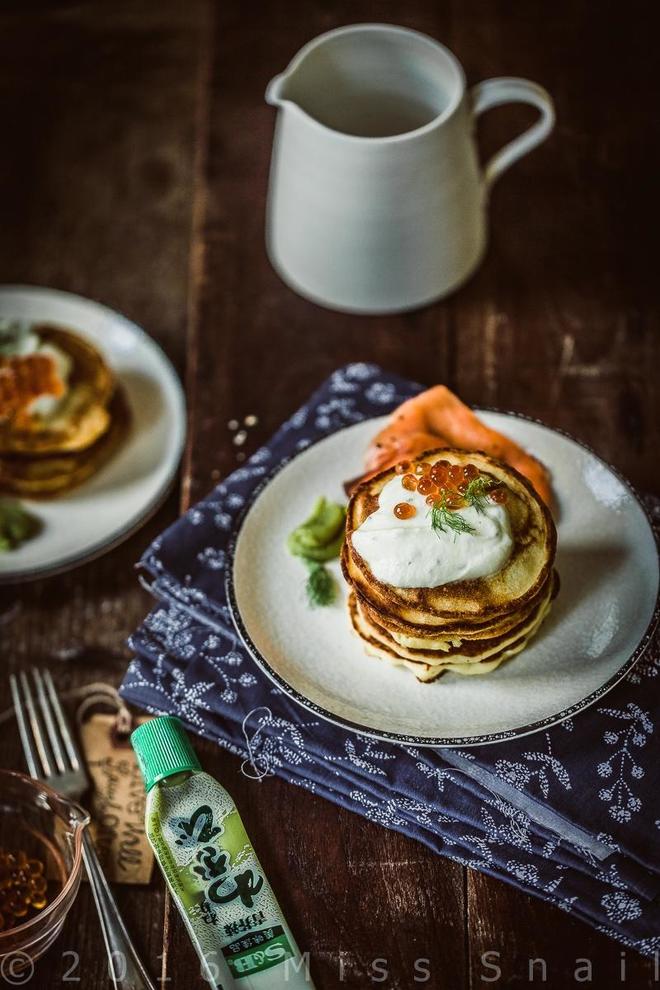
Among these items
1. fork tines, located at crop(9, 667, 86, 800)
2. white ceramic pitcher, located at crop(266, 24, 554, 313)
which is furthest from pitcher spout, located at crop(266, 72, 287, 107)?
fork tines, located at crop(9, 667, 86, 800)

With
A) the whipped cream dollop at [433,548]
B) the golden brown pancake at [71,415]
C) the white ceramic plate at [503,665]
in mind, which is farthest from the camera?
the golden brown pancake at [71,415]

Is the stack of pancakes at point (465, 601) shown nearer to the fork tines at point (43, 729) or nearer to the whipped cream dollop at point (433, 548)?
the whipped cream dollop at point (433, 548)

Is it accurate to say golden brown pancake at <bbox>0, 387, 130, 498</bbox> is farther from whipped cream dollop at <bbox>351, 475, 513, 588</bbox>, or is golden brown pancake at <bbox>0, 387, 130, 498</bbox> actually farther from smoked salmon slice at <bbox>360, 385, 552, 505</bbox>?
whipped cream dollop at <bbox>351, 475, 513, 588</bbox>

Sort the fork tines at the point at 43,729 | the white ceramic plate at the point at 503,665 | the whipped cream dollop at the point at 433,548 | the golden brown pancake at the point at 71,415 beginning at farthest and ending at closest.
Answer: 1. the golden brown pancake at the point at 71,415
2. the fork tines at the point at 43,729
3. the white ceramic plate at the point at 503,665
4. the whipped cream dollop at the point at 433,548

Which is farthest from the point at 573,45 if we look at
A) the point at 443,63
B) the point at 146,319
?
the point at 146,319

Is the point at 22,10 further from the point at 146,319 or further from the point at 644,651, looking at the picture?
the point at 644,651

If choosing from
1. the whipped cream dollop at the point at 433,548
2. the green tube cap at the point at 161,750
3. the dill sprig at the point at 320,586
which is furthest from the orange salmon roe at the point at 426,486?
the green tube cap at the point at 161,750

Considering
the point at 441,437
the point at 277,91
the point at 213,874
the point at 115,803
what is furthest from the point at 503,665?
the point at 277,91
